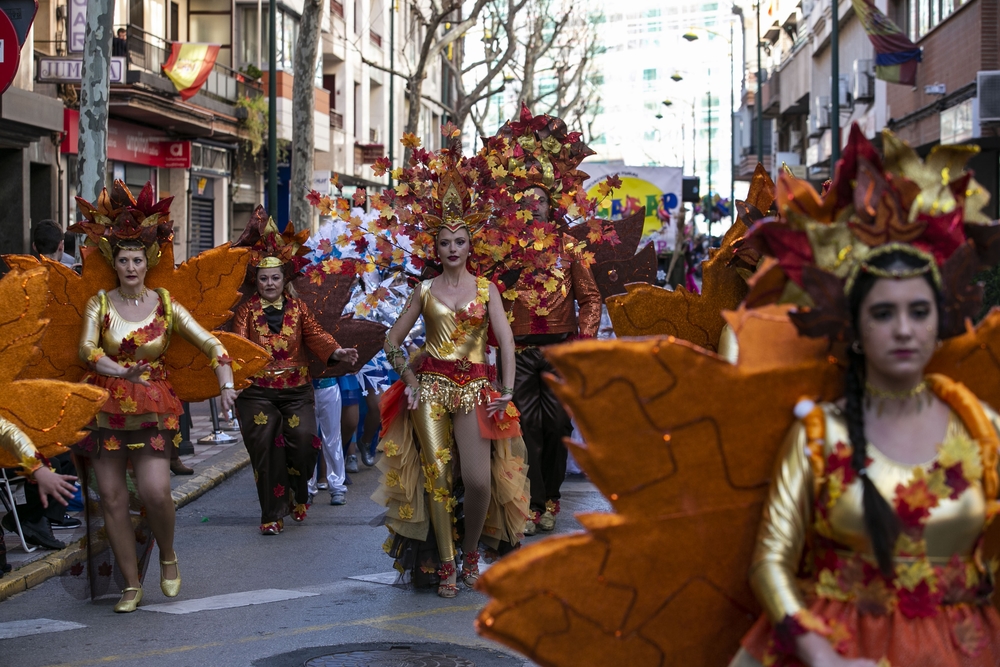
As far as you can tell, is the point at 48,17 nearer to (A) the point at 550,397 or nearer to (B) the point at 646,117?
(A) the point at 550,397

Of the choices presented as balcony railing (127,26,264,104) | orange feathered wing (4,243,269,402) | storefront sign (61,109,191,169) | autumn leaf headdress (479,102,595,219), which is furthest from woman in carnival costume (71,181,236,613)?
balcony railing (127,26,264,104)

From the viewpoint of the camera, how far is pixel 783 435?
11.0 ft

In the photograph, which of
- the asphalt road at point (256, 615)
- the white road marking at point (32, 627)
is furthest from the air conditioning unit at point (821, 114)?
the white road marking at point (32, 627)

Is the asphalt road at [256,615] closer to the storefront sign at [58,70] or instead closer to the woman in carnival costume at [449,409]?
the woman in carnival costume at [449,409]

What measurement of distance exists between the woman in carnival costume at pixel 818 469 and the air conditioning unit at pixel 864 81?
99.1ft

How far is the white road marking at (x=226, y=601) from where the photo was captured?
7406mm

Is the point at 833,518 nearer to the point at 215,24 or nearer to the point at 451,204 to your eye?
the point at 451,204

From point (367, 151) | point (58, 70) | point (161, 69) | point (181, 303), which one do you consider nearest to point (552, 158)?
point (181, 303)

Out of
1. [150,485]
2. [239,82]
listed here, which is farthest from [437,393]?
[239,82]

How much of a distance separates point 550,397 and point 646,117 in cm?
15234

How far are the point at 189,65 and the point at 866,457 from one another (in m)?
25.9

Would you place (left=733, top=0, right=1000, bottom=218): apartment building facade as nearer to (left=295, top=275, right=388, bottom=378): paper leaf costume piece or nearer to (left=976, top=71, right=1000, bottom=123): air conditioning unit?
(left=976, top=71, right=1000, bottom=123): air conditioning unit

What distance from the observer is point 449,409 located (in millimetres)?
7723

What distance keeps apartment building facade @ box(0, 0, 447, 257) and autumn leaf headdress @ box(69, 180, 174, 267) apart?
301 inches
